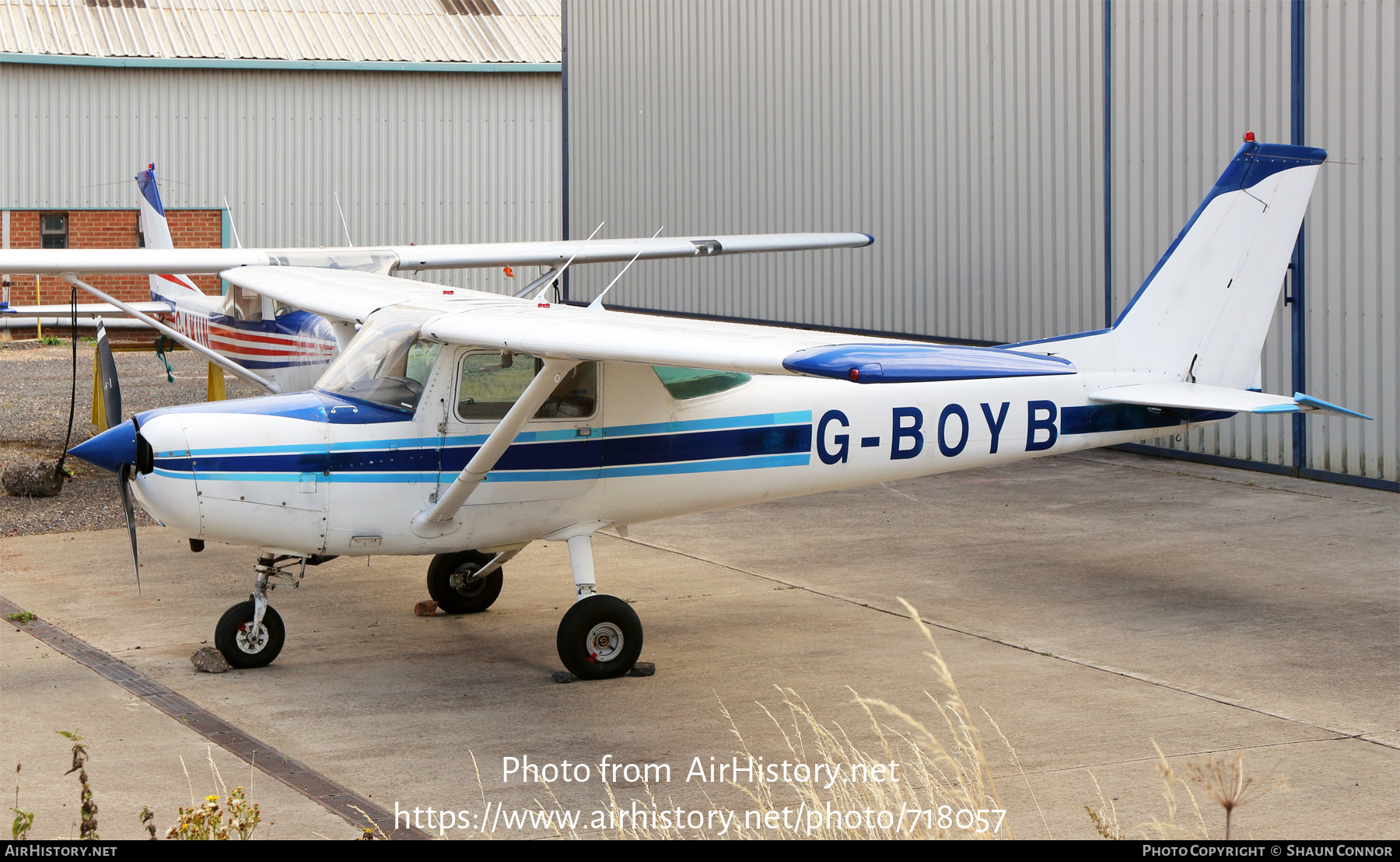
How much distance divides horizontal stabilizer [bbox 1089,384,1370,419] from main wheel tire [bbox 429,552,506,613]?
3802mm

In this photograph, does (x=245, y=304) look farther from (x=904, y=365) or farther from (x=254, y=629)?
(x=904, y=365)

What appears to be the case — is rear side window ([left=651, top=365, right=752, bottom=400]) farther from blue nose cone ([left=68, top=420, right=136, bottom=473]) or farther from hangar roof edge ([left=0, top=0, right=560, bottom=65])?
hangar roof edge ([left=0, top=0, right=560, bottom=65])

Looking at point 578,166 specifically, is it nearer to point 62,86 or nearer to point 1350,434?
point 62,86

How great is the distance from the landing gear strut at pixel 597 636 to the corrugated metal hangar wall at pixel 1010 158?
26.5ft

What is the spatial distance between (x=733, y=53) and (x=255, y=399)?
14.5 meters

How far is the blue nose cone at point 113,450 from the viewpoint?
272 inches

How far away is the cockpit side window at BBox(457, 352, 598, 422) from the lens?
299 inches

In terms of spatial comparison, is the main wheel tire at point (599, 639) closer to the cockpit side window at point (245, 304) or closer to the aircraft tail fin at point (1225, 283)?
the aircraft tail fin at point (1225, 283)

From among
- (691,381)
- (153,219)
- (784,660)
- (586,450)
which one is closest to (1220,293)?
(691,381)

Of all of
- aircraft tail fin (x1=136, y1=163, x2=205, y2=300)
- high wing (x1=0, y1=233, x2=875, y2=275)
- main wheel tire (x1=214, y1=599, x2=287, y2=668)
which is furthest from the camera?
aircraft tail fin (x1=136, y1=163, x2=205, y2=300)

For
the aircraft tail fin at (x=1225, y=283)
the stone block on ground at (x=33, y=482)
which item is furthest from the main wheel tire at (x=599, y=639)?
the stone block on ground at (x=33, y=482)

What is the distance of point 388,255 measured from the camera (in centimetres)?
1481

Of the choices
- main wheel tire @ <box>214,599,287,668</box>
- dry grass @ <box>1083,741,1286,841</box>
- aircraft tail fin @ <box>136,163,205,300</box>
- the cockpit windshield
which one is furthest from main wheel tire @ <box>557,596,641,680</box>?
aircraft tail fin @ <box>136,163,205,300</box>

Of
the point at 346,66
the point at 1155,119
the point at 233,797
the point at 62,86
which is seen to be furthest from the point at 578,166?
the point at 233,797
